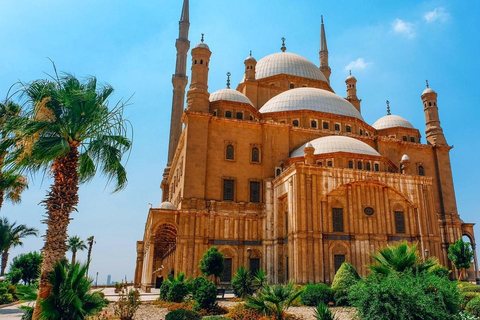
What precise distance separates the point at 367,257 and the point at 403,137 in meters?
16.4

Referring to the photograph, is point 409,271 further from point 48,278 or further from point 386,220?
point 386,220

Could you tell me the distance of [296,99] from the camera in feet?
104

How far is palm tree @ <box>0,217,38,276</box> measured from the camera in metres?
27.5

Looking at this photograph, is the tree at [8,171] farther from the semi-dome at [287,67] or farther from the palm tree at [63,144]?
the semi-dome at [287,67]

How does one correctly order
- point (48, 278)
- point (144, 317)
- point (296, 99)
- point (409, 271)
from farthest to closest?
point (296, 99) < point (144, 317) < point (409, 271) < point (48, 278)

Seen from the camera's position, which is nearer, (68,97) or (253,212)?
(68,97)

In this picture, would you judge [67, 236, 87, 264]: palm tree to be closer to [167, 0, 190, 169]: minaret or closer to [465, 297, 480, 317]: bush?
[167, 0, 190, 169]: minaret

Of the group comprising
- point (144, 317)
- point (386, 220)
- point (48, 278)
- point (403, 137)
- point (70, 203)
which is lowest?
point (144, 317)

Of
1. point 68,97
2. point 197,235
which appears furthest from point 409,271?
point 197,235

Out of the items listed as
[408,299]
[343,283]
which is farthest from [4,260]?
[408,299]

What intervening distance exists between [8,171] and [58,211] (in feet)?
4.95

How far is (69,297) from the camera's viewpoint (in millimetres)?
8953

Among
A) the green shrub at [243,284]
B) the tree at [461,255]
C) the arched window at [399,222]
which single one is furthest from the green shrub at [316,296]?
the tree at [461,255]

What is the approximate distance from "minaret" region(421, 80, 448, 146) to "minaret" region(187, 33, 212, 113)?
20.3 m
